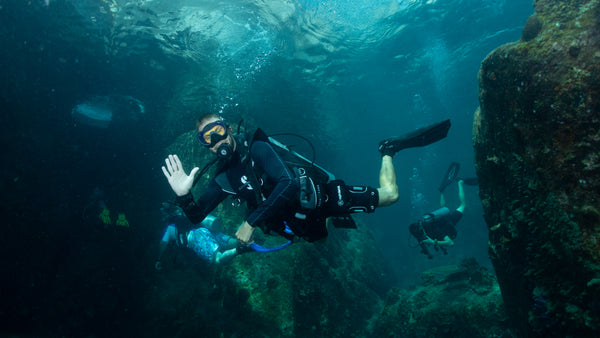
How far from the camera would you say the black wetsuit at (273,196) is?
3.00 meters

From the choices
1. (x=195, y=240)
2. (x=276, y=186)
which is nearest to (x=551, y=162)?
(x=276, y=186)

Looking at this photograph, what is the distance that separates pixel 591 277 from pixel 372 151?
53155mm

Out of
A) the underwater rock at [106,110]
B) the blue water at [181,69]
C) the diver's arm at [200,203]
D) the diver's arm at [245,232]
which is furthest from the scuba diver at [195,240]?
the underwater rock at [106,110]

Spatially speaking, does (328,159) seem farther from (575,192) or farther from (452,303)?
(575,192)

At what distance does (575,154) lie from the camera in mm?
Result: 2445

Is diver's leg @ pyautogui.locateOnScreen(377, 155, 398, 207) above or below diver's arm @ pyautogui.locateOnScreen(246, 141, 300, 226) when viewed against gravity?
below

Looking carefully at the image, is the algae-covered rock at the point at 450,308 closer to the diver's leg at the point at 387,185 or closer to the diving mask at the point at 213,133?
the diver's leg at the point at 387,185

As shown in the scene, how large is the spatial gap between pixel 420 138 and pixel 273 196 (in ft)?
9.15

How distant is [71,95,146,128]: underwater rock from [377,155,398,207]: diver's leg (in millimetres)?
14708

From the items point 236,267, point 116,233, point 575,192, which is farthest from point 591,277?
point 116,233

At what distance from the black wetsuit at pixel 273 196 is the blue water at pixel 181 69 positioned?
910 centimetres

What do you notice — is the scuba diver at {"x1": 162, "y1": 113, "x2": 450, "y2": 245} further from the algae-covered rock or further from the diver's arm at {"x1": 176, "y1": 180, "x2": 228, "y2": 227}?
the algae-covered rock

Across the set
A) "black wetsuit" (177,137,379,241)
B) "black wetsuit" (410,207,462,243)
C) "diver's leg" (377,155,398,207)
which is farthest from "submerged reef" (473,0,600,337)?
"black wetsuit" (410,207,462,243)

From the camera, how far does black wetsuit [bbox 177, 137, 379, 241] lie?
9.84 ft
